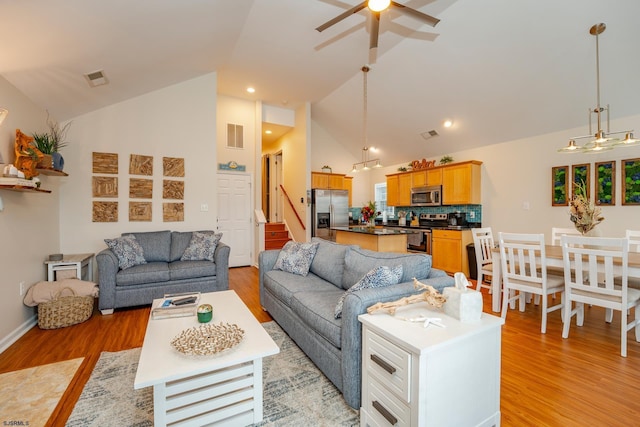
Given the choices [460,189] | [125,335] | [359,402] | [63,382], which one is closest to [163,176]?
[125,335]

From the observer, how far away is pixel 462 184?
17.4 ft

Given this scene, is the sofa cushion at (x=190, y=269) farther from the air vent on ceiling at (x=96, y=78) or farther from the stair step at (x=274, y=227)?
the stair step at (x=274, y=227)

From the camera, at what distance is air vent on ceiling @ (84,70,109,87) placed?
321cm

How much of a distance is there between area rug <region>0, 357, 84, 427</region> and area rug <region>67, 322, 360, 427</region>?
0.16m

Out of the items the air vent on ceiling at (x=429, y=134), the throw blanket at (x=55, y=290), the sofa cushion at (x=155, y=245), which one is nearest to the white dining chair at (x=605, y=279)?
the air vent on ceiling at (x=429, y=134)

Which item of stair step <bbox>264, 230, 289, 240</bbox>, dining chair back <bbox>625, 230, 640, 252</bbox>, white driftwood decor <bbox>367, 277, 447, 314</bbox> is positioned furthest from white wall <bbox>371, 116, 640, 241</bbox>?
stair step <bbox>264, 230, 289, 240</bbox>

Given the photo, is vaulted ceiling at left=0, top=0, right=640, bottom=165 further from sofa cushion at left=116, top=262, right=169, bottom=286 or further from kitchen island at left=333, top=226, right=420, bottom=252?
kitchen island at left=333, top=226, right=420, bottom=252

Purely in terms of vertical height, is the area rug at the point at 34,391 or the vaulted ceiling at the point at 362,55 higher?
the vaulted ceiling at the point at 362,55

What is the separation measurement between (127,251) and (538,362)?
459cm

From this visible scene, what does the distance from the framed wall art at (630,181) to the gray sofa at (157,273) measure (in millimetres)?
5438

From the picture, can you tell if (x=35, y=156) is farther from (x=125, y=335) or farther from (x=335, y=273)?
(x=335, y=273)

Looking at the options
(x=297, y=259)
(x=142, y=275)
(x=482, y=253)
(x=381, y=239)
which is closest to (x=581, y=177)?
(x=482, y=253)

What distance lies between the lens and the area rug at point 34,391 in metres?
1.68

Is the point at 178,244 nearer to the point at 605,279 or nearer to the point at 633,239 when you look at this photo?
the point at 605,279
